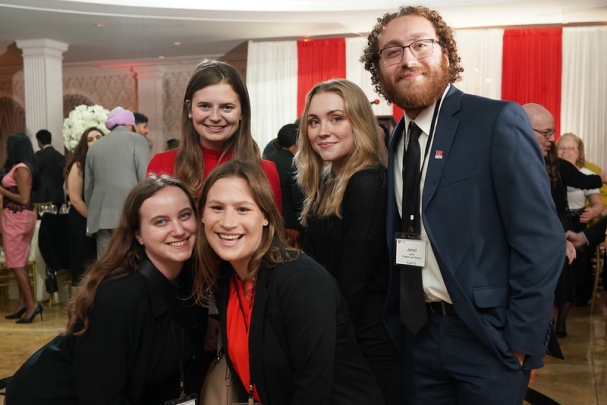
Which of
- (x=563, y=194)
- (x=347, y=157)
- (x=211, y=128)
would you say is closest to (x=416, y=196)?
(x=347, y=157)

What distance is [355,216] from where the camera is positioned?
1.97 m

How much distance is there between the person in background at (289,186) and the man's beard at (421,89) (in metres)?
2.08

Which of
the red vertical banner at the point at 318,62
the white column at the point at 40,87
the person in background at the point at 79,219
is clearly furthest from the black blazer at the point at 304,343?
the white column at the point at 40,87

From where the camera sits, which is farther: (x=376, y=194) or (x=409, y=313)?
(x=376, y=194)

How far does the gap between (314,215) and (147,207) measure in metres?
0.55

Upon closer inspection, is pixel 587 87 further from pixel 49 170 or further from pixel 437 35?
pixel 437 35

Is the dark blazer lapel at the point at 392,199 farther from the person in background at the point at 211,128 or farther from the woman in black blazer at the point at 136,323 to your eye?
the woman in black blazer at the point at 136,323

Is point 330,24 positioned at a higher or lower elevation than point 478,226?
higher

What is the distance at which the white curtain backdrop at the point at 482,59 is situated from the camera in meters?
8.83

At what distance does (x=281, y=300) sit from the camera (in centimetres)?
177

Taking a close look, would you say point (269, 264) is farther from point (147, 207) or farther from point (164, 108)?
point (164, 108)

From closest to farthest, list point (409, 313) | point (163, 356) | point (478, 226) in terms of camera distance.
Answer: point (478, 226)
point (409, 313)
point (163, 356)

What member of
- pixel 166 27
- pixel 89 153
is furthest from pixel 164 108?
pixel 89 153

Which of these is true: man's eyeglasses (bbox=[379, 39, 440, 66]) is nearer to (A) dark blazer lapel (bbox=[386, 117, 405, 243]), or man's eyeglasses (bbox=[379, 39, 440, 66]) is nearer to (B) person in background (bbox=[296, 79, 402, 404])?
(A) dark blazer lapel (bbox=[386, 117, 405, 243])
